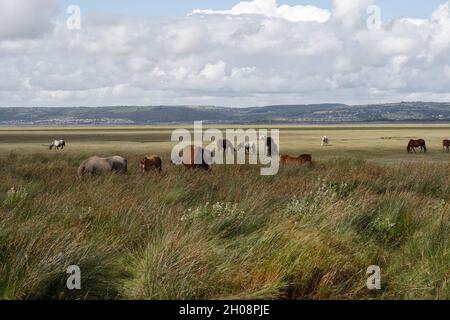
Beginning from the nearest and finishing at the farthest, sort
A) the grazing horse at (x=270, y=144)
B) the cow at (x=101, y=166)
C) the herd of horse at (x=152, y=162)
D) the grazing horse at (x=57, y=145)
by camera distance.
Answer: the cow at (x=101, y=166) < the herd of horse at (x=152, y=162) < the grazing horse at (x=270, y=144) < the grazing horse at (x=57, y=145)

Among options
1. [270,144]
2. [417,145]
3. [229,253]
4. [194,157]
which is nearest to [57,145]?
[270,144]

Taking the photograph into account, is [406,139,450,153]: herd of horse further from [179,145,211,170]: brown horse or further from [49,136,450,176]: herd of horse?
[179,145,211,170]: brown horse

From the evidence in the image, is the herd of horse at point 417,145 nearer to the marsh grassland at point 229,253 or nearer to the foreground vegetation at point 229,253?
the foreground vegetation at point 229,253

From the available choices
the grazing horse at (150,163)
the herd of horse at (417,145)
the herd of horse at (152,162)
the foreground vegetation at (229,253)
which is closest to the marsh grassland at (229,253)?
the foreground vegetation at (229,253)

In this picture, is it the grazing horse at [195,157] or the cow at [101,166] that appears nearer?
the cow at [101,166]

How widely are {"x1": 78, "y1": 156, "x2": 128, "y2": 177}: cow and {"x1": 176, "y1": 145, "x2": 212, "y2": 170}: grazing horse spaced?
2555 millimetres

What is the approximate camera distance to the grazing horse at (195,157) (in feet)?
63.1

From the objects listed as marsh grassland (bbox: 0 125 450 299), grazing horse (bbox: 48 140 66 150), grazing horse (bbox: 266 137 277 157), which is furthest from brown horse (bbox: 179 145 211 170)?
grazing horse (bbox: 48 140 66 150)

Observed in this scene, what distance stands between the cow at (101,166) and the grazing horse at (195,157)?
2.55 metres

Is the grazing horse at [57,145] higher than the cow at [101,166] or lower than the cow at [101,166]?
lower

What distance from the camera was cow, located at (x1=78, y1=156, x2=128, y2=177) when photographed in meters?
17.3

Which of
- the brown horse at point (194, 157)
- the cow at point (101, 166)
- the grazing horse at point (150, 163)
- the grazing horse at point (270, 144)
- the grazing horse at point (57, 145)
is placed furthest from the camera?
the grazing horse at point (57, 145)
